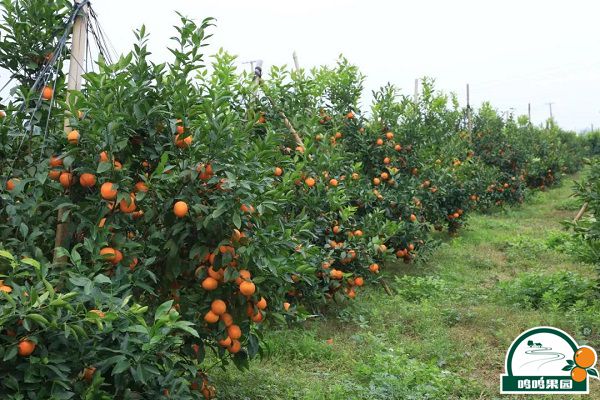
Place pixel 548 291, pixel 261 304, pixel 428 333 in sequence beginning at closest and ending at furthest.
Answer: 1. pixel 261 304
2. pixel 428 333
3. pixel 548 291

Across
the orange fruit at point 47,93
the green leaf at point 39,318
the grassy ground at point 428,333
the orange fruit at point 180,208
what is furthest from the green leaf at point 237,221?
the grassy ground at point 428,333

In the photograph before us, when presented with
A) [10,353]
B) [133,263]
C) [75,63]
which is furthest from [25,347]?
[75,63]

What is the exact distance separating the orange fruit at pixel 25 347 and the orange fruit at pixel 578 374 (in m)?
3.02

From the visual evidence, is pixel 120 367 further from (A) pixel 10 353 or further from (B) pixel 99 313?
(A) pixel 10 353

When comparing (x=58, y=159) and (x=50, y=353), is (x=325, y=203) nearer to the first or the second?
(x=58, y=159)

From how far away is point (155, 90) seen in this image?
2.72m

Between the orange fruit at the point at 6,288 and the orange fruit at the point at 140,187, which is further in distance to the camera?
the orange fruit at the point at 140,187

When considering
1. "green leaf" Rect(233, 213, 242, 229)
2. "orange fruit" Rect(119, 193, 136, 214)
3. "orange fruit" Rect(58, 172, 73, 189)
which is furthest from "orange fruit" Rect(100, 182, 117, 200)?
"green leaf" Rect(233, 213, 242, 229)

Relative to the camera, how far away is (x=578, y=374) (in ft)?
11.8

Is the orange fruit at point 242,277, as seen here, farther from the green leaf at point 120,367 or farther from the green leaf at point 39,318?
the green leaf at point 39,318

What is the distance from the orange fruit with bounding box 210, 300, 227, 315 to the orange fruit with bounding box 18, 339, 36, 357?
83 cm

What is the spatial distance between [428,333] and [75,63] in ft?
10.7

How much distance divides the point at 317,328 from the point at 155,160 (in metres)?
2.45

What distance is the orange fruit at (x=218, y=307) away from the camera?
8.65 ft
